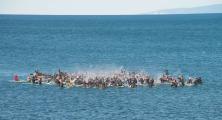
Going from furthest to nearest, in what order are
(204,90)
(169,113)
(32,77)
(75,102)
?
(32,77) < (204,90) < (75,102) < (169,113)

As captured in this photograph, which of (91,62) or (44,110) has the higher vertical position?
(91,62)

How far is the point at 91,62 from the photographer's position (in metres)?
137

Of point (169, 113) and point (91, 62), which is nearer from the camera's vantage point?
point (169, 113)

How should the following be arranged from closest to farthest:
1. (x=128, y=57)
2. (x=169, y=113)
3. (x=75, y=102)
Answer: (x=169, y=113)
(x=75, y=102)
(x=128, y=57)

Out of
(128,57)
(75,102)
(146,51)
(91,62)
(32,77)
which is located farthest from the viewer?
(146,51)

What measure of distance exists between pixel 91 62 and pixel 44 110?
60220 mm

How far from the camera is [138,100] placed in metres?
84.5

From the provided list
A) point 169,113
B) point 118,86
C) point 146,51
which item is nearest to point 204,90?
point 118,86

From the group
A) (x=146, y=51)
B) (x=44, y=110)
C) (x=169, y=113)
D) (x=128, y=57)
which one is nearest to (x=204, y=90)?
(x=169, y=113)

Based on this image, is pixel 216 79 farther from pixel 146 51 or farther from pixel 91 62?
pixel 146 51

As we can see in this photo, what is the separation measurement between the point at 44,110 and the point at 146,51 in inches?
3581

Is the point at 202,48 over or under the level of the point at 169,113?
over

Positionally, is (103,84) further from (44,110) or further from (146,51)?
(146,51)

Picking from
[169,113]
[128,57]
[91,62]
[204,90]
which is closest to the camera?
[169,113]
